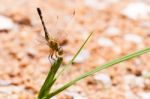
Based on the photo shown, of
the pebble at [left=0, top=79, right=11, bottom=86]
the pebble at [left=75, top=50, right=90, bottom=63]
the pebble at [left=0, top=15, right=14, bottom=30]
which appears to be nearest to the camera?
the pebble at [left=0, top=79, right=11, bottom=86]

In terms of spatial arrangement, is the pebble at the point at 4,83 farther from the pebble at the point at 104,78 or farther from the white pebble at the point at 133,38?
the white pebble at the point at 133,38

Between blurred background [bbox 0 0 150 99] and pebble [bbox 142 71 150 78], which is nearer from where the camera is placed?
blurred background [bbox 0 0 150 99]

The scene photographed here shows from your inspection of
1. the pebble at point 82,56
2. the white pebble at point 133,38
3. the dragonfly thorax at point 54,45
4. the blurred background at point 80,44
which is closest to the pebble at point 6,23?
the blurred background at point 80,44

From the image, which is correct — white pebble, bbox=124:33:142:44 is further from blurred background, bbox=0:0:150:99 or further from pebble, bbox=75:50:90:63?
pebble, bbox=75:50:90:63

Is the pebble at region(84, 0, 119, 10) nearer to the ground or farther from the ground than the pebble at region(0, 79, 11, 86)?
nearer to the ground

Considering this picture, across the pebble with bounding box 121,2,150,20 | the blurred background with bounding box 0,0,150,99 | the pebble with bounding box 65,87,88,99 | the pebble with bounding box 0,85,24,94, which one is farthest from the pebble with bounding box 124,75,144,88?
the pebble with bounding box 121,2,150,20

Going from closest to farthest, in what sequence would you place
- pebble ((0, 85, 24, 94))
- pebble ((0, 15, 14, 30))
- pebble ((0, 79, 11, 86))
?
pebble ((0, 85, 24, 94)) → pebble ((0, 79, 11, 86)) → pebble ((0, 15, 14, 30))
